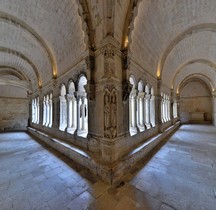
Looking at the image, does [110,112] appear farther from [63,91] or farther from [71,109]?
[63,91]

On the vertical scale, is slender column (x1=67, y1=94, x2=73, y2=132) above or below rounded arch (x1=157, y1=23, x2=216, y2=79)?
below

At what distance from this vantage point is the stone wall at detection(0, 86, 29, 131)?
1115 centimetres

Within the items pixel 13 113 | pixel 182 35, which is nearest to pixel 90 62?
pixel 182 35

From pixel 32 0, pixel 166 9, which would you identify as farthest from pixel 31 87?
pixel 166 9

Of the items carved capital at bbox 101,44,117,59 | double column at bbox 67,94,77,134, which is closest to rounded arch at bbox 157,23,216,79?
carved capital at bbox 101,44,117,59

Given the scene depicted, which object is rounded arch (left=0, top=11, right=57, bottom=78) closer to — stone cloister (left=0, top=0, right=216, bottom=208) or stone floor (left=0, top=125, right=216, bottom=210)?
stone cloister (left=0, top=0, right=216, bottom=208)

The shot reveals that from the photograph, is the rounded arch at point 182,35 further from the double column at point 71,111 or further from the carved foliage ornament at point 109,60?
the double column at point 71,111

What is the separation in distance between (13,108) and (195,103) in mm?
21185

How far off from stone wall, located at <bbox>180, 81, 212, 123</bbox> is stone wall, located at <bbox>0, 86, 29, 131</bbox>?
19106 mm

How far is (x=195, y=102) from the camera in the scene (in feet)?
46.8

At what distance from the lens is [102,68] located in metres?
3.06

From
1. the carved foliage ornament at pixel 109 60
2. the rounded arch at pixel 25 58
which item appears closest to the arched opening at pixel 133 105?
the carved foliage ornament at pixel 109 60

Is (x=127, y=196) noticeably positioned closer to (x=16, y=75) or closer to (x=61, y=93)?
(x=61, y=93)

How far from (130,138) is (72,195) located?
2186 millimetres
